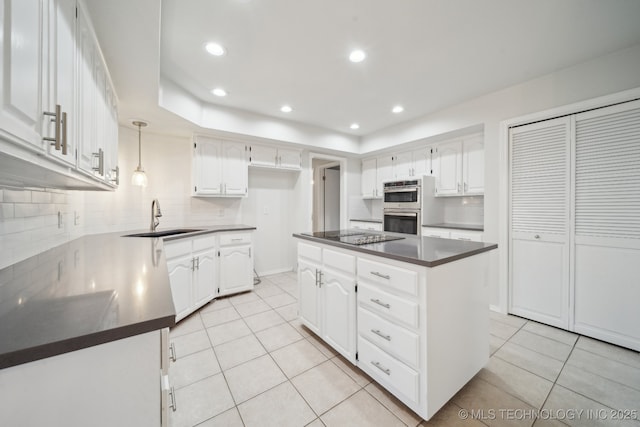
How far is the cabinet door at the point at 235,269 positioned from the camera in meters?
3.08

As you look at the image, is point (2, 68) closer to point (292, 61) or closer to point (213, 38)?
point (213, 38)

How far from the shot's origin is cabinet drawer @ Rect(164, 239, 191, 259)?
229 centimetres

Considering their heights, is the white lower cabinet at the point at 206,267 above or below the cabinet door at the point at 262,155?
below

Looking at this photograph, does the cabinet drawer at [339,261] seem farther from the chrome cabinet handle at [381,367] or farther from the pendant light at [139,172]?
the pendant light at [139,172]

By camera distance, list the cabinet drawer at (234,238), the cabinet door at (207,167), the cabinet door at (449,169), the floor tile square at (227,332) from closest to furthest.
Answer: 1. the floor tile square at (227,332)
2. the cabinet drawer at (234,238)
3. the cabinet door at (207,167)
4. the cabinet door at (449,169)

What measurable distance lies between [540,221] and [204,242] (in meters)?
3.71

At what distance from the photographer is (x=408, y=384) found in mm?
1357

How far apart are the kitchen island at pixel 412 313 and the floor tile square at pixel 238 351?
0.64m

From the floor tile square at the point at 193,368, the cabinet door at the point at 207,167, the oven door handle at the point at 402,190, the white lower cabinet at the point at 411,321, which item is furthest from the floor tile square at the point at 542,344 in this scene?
the cabinet door at the point at 207,167

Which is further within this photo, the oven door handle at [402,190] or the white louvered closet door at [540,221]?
the oven door handle at [402,190]

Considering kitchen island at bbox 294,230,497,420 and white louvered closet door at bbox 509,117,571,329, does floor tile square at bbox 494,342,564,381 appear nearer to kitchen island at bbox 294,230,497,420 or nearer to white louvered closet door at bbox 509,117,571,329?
kitchen island at bbox 294,230,497,420

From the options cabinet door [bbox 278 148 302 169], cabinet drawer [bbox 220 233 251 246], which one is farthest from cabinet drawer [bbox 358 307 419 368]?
cabinet door [bbox 278 148 302 169]

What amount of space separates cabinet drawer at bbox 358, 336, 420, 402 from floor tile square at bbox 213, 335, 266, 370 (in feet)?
2.88

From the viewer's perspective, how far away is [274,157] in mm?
3814
